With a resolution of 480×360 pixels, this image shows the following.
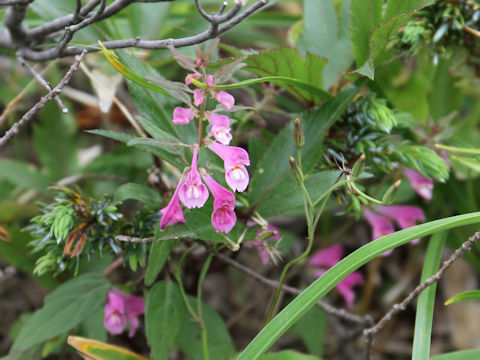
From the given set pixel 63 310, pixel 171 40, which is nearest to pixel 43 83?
pixel 171 40

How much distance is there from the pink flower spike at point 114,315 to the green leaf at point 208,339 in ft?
0.51

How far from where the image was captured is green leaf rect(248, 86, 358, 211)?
3.35 ft

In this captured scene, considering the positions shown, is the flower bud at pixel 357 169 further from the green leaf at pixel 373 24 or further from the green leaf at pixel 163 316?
the green leaf at pixel 163 316

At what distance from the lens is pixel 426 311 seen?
925 mm

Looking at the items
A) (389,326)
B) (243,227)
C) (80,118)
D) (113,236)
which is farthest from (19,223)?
(389,326)

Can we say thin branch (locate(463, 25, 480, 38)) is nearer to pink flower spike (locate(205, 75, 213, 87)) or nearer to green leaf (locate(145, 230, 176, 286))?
pink flower spike (locate(205, 75, 213, 87))

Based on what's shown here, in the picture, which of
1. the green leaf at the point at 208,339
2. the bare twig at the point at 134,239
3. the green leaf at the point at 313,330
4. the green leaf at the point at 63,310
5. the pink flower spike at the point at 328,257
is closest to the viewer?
the bare twig at the point at 134,239

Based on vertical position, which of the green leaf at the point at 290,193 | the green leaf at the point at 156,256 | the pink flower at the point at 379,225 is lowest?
the pink flower at the point at 379,225

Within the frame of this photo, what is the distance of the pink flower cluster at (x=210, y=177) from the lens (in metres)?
0.83

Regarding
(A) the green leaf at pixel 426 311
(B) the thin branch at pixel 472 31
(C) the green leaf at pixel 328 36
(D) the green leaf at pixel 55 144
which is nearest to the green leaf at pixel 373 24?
(C) the green leaf at pixel 328 36

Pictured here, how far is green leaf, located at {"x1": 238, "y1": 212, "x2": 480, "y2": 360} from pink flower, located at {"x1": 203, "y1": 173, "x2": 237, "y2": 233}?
0.19m

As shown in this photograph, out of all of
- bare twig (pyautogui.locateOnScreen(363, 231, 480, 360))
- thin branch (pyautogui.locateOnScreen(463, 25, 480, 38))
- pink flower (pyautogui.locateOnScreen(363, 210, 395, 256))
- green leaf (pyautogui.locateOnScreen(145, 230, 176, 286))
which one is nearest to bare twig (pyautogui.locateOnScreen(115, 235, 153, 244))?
green leaf (pyautogui.locateOnScreen(145, 230, 176, 286))

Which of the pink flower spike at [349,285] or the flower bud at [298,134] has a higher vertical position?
the flower bud at [298,134]

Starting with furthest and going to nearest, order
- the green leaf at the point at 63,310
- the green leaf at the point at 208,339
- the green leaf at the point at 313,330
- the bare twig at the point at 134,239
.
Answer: the green leaf at the point at 313,330 < the green leaf at the point at 208,339 < the green leaf at the point at 63,310 < the bare twig at the point at 134,239
